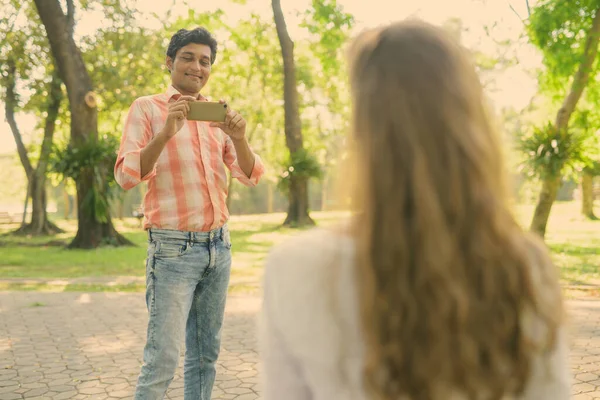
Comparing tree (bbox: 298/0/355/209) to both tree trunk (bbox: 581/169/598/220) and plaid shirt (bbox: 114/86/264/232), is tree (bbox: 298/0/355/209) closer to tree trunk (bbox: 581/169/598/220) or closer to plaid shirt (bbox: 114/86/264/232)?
plaid shirt (bbox: 114/86/264/232)

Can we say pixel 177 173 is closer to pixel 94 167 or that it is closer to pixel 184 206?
pixel 184 206

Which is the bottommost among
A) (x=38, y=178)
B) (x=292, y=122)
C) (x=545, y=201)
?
(x=545, y=201)

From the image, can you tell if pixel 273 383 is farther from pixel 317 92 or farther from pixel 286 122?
pixel 317 92

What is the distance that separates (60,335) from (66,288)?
3.36 metres

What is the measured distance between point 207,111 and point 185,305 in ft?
2.95

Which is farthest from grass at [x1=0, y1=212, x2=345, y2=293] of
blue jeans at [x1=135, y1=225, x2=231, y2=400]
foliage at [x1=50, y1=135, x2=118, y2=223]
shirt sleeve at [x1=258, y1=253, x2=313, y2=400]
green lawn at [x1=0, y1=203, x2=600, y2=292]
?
shirt sleeve at [x1=258, y1=253, x2=313, y2=400]

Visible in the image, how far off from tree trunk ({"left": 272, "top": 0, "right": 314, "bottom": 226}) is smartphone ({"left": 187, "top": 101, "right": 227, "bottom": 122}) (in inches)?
758

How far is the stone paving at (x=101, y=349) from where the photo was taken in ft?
15.6

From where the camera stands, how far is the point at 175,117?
2.74m

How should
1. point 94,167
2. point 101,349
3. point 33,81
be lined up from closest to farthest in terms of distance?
point 101,349
point 94,167
point 33,81

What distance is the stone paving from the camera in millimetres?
4770

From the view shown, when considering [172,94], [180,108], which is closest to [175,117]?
[180,108]

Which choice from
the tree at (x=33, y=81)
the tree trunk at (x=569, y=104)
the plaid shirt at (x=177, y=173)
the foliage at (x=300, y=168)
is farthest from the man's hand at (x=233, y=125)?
the tree at (x=33, y=81)

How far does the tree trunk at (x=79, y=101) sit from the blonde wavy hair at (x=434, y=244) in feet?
51.2
